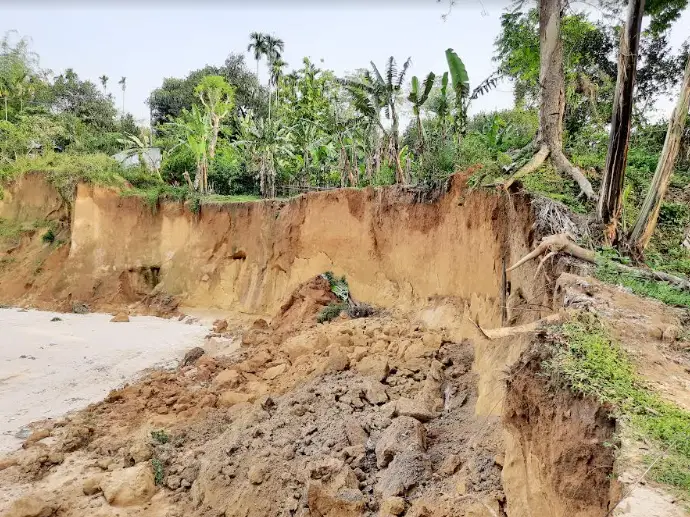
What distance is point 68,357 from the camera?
11.6m

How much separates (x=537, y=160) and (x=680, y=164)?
372 centimetres

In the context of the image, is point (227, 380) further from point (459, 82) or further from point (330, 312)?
point (459, 82)

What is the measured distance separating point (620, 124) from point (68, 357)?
13123mm

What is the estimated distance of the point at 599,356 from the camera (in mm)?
3062

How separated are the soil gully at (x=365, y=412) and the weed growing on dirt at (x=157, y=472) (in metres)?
0.04

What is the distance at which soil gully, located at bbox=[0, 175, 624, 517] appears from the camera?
3.49 meters

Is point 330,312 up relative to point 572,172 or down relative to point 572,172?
down

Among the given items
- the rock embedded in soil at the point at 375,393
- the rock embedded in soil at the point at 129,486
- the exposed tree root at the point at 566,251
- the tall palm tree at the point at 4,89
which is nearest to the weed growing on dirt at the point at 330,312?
the rock embedded in soil at the point at 375,393

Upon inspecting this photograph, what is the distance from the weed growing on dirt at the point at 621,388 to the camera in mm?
2244

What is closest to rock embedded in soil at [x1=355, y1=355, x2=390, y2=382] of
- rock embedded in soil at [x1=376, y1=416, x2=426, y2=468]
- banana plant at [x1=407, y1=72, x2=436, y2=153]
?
rock embedded in soil at [x1=376, y1=416, x2=426, y2=468]

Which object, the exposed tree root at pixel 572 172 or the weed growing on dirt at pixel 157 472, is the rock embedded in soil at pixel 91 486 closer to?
the weed growing on dirt at pixel 157 472

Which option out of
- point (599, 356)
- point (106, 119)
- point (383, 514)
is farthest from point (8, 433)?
point (106, 119)

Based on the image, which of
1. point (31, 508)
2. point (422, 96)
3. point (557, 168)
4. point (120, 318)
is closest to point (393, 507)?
point (31, 508)

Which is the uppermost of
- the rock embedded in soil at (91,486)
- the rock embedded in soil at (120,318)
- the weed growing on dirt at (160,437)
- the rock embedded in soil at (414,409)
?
the rock embedded in soil at (414,409)
